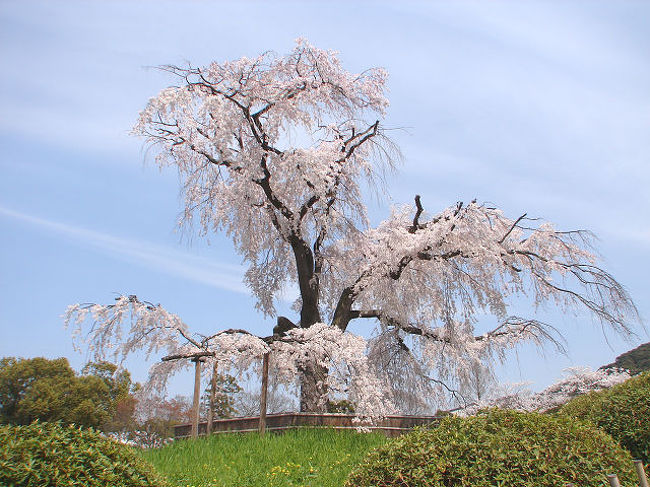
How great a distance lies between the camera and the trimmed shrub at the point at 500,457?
186 inches

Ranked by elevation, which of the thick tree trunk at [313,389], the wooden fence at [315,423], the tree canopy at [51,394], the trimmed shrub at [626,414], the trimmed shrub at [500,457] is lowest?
the trimmed shrub at [500,457]

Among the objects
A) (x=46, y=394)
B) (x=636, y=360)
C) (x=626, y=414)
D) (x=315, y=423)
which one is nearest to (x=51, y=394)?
(x=46, y=394)

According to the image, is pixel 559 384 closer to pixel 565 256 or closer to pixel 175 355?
pixel 565 256

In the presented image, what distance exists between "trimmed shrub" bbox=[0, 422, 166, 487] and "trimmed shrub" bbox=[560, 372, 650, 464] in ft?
18.5

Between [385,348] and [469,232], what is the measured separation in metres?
5.10

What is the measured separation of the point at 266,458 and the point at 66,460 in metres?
5.20

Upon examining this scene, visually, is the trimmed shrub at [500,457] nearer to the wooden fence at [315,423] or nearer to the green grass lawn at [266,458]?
the green grass lawn at [266,458]

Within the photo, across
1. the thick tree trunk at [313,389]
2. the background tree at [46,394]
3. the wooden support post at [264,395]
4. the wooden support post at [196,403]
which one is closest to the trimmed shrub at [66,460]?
the wooden support post at [196,403]

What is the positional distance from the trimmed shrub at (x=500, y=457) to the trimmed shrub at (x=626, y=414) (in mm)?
1957

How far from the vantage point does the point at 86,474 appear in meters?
4.61

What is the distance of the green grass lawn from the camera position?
804 cm

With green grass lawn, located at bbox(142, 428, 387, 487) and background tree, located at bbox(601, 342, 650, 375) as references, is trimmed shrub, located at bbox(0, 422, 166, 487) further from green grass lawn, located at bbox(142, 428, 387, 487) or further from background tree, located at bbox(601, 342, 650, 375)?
background tree, located at bbox(601, 342, 650, 375)

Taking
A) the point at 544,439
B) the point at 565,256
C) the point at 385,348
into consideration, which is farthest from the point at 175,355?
the point at 565,256

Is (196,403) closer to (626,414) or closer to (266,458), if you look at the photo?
(266,458)
